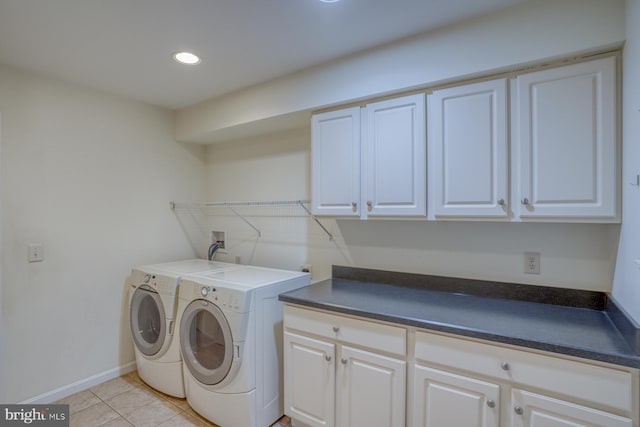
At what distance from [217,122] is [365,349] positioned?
2.08m

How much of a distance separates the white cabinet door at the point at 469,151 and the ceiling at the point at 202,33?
39 centimetres

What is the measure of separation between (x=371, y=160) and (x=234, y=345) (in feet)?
4.44

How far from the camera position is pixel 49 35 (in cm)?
176

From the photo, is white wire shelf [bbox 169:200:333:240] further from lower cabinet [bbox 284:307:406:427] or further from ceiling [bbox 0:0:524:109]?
ceiling [bbox 0:0:524:109]

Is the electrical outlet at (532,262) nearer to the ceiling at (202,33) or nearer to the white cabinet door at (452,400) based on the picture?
the white cabinet door at (452,400)

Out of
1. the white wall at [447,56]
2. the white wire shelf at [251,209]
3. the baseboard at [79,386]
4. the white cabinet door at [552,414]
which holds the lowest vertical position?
the baseboard at [79,386]

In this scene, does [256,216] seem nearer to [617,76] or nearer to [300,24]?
[300,24]

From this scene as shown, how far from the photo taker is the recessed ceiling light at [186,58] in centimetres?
198

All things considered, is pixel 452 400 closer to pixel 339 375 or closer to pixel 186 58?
pixel 339 375

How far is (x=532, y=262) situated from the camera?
70.1 inches

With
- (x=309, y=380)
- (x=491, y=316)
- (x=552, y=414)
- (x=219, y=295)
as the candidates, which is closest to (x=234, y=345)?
(x=219, y=295)

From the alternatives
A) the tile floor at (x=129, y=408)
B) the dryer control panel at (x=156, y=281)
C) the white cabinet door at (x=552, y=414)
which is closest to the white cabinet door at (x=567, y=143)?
the white cabinet door at (x=552, y=414)

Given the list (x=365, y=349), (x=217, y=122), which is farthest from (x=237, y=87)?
(x=365, y=349)

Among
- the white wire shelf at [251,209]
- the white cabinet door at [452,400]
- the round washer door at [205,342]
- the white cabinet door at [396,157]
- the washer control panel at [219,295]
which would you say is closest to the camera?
the white cabinet door at [452,400]
